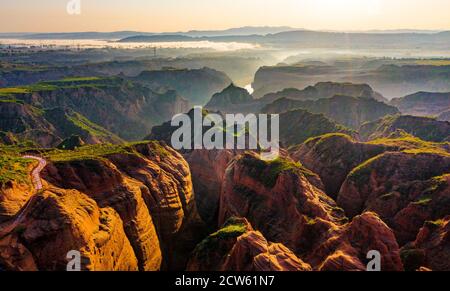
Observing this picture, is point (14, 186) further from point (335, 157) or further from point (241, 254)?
point (335, 157)

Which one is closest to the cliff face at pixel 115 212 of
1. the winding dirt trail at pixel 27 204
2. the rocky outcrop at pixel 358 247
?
the winding dirt trail at pixel 27 204

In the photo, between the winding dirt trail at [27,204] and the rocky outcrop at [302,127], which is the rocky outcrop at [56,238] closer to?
the winding dirt trail at [27,204]

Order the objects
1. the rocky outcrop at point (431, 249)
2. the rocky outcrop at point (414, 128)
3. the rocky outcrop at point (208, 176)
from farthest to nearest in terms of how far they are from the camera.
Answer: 1. the rocky outcrop at point (414, 128)
2. the rocky outcrop at point (208, 176)
3. the rocky outcrop at point (431, 249)

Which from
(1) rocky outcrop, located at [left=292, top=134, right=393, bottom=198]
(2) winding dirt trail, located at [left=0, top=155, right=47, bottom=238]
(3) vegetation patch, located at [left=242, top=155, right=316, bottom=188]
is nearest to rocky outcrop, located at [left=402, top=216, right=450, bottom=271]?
(3) vegetation patch, located at [left=242, top=155, right=316, bottom=188]

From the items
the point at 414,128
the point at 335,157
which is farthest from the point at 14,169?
the point at 414,128

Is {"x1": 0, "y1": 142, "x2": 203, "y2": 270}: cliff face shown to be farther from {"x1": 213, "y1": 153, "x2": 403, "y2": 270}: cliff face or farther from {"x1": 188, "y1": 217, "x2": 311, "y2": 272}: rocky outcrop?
{"x1": 213, "y1": 153, "x2": 403, "y2": 270}: cliff face
